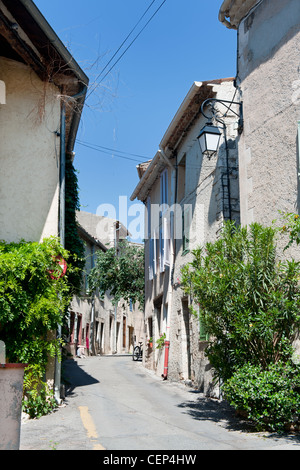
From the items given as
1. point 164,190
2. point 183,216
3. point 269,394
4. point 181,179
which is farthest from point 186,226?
point 269,394

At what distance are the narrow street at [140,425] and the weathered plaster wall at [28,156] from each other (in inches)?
114

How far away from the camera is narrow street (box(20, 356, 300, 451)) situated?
5.02m

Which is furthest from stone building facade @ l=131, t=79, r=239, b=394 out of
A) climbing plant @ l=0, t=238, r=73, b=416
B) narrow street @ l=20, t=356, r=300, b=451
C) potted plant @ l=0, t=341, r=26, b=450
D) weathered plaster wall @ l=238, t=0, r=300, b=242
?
potted plant @ l=0, t=341, r=26, b=450

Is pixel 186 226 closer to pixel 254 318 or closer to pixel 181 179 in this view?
pixel 181 179

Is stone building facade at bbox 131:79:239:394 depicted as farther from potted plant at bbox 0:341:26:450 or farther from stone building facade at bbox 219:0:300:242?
potted plant at bbox 0:341:26:450

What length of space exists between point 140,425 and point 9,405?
3123 mm

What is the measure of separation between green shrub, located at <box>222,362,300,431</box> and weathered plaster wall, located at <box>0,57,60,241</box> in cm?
380

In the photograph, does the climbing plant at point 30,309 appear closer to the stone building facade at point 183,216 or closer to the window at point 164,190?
the stone building facade at point 183,216

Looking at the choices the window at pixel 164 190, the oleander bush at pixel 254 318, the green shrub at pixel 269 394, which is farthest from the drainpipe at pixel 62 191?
the window at pixel 164 190

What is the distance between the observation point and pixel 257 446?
5.07 meters

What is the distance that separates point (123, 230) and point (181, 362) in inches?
1014

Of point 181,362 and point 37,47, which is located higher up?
point 37,47
